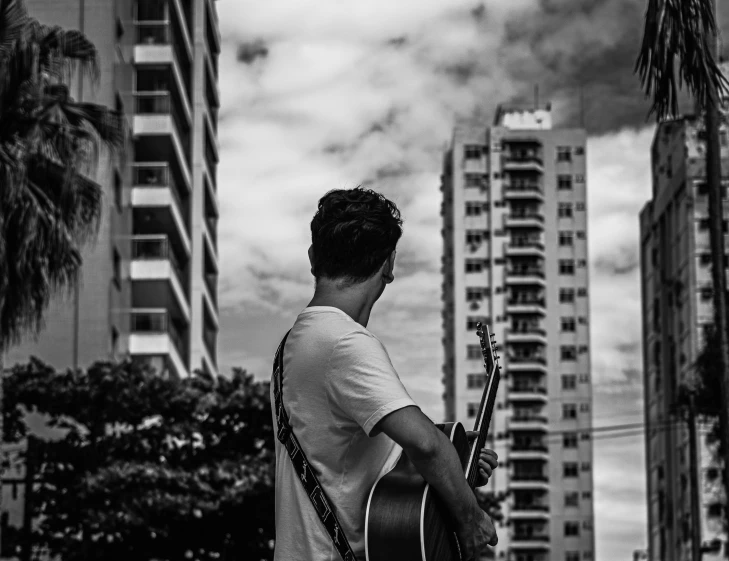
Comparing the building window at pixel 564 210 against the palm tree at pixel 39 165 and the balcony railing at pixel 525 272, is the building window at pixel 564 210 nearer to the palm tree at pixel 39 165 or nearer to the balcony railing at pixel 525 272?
the balcony railing at pixel 525 272

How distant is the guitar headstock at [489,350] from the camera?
14.1 ft

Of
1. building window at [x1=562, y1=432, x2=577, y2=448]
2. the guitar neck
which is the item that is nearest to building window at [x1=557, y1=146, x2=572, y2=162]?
building window at [x1=562, y1=432, x2=577, y2=448]

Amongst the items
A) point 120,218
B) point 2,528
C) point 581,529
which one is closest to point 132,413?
point 2,528

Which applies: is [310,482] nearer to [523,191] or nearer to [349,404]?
[349,404]

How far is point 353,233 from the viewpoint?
3.72 m

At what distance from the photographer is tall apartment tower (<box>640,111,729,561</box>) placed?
311 ft

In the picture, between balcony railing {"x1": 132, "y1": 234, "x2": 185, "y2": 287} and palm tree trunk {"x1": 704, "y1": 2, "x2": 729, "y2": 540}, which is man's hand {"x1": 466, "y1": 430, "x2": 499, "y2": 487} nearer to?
palm tree trunk {"x1": 704, "y1": 2, "x2": 729, "y2": 540}

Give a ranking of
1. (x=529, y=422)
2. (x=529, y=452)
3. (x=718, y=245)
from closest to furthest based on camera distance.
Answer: (x=718, y=245) → (x=529, y=452) → (x=529, y=422)

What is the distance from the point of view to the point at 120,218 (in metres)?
46.2

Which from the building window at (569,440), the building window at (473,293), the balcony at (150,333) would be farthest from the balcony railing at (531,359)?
the balcony at (150,333)

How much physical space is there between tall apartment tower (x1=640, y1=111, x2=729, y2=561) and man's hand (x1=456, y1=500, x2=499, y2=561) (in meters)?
82.2

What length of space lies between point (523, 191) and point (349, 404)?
395 feet

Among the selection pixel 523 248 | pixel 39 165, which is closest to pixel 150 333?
pixel 39 165

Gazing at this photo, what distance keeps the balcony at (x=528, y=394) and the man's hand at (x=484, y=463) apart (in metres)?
117
